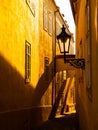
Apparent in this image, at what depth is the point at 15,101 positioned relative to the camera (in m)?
12.7

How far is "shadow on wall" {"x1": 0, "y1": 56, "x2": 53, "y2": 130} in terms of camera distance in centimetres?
1072

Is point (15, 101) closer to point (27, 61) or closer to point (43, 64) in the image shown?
point (27, 61)

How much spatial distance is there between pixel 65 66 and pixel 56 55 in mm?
1066

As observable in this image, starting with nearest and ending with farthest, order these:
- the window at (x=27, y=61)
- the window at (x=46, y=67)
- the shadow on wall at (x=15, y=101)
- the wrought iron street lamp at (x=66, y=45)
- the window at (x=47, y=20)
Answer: the wrought iron street lamp at (x=66, y=45) → the shadow on wall at (x=15, y=101) → the window at (x=27, y=61) → the window at (x=47, y=20) → the window at (x=46, y=67)

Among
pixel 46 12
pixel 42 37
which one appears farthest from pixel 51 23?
pixel 42 37

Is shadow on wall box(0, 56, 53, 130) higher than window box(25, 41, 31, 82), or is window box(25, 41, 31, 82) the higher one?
window box(25, 41, 31, 82)

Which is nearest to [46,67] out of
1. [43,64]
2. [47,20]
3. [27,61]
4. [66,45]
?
[43,64]

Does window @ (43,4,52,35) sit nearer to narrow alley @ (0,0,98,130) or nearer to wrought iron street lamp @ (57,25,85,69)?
narrow alley @ (0,0,98,130)

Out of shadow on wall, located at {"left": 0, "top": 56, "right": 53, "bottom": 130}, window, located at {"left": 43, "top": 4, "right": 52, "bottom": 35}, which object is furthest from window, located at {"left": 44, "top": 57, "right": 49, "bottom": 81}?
shadow on wall, located at {"left": 0, "top": 56, "right": 53, "bottom": 130}

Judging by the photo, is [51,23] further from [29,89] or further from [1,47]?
[1,47]

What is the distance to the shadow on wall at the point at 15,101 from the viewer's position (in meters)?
10.7

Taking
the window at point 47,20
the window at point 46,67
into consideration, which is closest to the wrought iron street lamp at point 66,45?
the window at point 47,20

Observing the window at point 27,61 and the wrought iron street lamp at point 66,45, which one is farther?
the window at point 27,61

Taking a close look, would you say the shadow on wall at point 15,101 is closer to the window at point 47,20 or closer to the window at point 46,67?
the window at point 46,67
